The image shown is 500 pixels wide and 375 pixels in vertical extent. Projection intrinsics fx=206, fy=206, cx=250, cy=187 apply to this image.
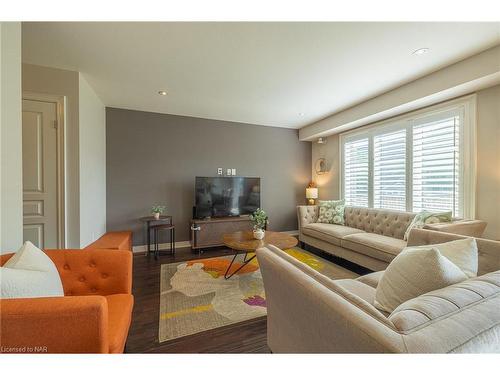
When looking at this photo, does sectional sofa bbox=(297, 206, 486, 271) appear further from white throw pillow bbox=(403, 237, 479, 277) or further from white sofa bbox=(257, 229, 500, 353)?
white sofa bbox=(257, 229, 500, 353)

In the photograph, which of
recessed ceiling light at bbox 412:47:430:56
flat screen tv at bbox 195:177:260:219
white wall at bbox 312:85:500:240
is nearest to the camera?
recessed ceiling light at bbox 412:47:430:56

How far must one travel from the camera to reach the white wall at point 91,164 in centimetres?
246

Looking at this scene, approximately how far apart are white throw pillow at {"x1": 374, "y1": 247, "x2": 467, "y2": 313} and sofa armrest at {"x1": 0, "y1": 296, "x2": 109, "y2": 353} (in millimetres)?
1314

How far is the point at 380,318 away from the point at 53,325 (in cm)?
119

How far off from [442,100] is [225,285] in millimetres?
3587

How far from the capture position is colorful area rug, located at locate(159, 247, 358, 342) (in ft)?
5.74

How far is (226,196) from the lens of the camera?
3975 mm

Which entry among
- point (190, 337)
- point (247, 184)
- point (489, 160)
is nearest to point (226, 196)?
point (247, 184)

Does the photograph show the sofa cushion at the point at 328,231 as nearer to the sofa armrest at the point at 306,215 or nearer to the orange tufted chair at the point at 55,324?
the sofa armrest at the point at 306,215

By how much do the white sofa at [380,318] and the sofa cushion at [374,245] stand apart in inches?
64.2

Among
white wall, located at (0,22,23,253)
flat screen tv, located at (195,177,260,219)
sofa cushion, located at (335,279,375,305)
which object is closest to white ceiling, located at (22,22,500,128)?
white wall, located at (0,22,23,253)

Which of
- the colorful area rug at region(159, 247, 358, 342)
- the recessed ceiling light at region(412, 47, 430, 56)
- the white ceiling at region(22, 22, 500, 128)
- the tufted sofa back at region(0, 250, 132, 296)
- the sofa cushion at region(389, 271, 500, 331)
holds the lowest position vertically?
the colorful area rug at region(159, 247, 358, 342)
